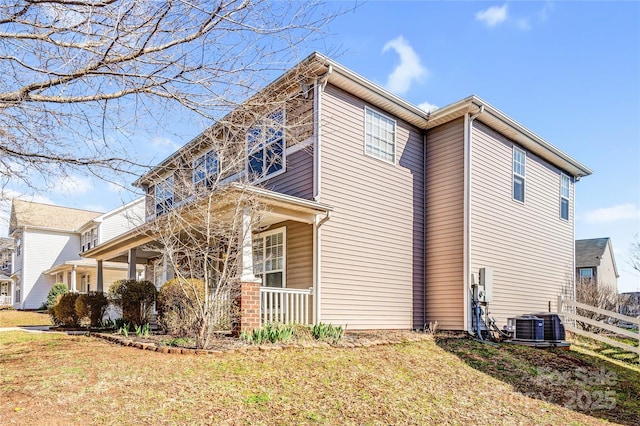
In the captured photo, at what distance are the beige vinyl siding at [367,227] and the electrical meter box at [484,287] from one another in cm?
163

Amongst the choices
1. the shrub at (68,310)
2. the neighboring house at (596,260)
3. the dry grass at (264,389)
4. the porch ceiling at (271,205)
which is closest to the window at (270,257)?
the porch ceiling at (271,205)

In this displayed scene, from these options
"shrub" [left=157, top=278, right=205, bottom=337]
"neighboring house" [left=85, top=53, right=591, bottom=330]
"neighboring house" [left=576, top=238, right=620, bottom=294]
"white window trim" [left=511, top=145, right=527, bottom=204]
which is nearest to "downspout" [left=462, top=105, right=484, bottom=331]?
"neighboring house" [left=85, top=53, right=591, bottom=330]

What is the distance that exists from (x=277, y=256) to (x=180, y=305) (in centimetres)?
335

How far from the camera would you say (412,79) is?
11.1 metres

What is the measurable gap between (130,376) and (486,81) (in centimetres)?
1114

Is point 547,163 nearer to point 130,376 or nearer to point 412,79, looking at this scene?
point 412,79

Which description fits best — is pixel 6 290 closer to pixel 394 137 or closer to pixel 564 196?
pixel 394 137

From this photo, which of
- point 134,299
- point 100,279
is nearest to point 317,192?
point 134,299

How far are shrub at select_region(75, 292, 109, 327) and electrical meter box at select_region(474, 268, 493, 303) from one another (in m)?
9.77

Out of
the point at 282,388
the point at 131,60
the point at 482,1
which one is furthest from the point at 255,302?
the point at 482,1

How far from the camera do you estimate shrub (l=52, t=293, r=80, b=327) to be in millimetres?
13078

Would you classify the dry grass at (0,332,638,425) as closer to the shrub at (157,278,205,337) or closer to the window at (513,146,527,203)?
the shrub at (157,278,205,337)

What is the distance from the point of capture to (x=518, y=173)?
13969 millimetres

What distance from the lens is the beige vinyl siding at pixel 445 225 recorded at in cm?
1161
